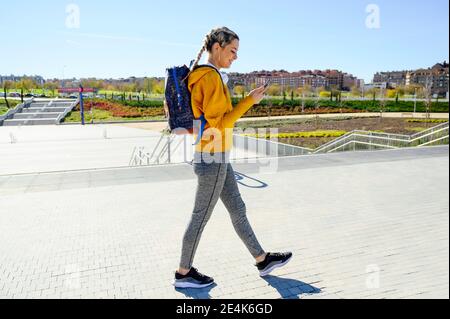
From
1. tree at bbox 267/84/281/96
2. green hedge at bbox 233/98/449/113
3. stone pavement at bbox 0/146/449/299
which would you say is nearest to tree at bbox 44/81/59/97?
green hedge at bbox 233/98/449/113

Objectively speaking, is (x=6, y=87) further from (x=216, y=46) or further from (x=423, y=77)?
(x=423, y=77)

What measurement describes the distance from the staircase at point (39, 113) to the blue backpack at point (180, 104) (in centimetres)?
2607

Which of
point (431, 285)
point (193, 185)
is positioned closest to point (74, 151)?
point (193, 185)

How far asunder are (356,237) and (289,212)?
3.68ft

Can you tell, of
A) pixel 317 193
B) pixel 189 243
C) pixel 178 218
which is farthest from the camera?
pixel 317 193

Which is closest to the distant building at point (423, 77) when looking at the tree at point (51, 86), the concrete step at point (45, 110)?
the concrete step at point (45, 110)

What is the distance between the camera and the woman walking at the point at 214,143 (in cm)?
236

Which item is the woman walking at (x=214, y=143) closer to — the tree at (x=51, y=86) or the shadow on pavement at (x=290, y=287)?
the shadow on pavement at (x=290, y=287)

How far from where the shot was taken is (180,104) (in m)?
2.44

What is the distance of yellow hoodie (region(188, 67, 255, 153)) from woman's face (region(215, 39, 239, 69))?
162mm

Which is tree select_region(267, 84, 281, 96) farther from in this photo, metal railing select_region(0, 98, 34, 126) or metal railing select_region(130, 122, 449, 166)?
metal railing select_region(130, 122, 449, 166)

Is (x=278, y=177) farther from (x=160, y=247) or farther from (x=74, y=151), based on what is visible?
(x=74, y=151)

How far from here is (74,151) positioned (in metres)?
13.8

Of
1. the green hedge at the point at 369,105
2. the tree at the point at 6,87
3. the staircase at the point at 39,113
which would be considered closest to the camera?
the tree at the point at 6,87
